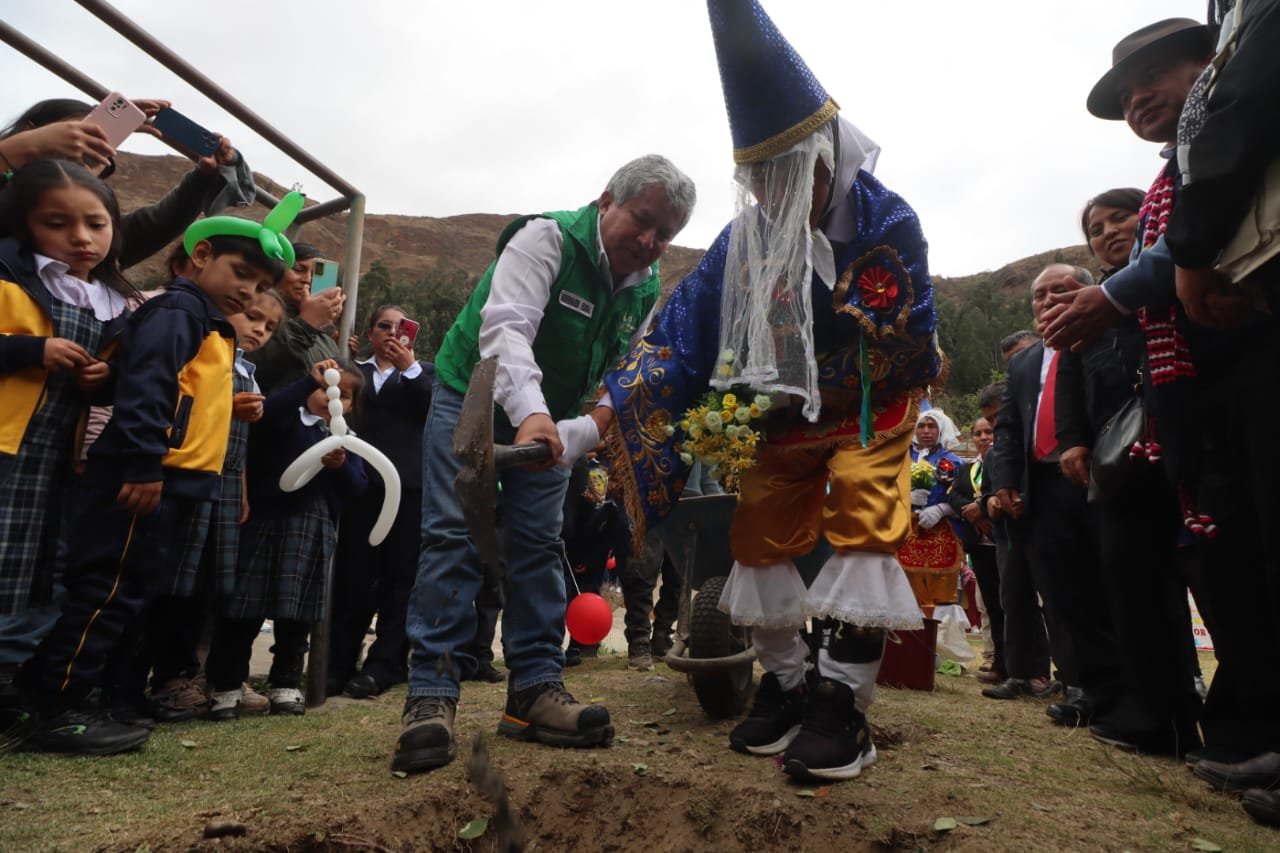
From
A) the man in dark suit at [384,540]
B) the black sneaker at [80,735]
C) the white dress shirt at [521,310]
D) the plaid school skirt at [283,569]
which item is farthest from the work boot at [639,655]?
the black sneaker at [80,735]

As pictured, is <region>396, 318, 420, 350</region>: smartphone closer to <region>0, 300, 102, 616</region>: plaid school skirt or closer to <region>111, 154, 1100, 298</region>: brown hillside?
<region>0, 300, 102, 616</region>: plaid school skirt

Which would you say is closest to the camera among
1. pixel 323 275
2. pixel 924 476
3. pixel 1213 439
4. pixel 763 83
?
pixel 1213 439

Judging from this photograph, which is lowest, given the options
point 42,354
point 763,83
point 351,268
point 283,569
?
point 283,569

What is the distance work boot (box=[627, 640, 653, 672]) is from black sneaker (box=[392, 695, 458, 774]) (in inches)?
105

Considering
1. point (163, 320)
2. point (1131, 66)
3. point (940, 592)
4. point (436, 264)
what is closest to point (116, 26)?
point (163, 320)

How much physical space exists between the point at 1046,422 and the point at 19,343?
12.8ft

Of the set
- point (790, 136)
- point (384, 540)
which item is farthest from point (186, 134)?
point (790, 136)

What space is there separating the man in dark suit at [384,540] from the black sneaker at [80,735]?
1.27 m

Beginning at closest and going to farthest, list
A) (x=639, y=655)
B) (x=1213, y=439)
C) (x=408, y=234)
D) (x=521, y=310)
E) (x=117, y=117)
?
(x=1213, y=439), (x=521, y=310), (x=117, y=117), (x=639, y=655), (x=408, y=234)

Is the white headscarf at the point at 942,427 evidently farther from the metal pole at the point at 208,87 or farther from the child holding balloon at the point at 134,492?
the child holding balloon at the point at 134,492

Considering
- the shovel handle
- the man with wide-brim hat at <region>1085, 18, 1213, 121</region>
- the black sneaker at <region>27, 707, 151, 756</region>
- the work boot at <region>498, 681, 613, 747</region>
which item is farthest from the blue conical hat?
the black sneaker at <region>27, 707, 151, 756</region>

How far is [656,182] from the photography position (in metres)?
2.54

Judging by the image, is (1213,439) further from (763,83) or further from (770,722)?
(763,83)

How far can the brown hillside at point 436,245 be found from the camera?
49000 millimetres
